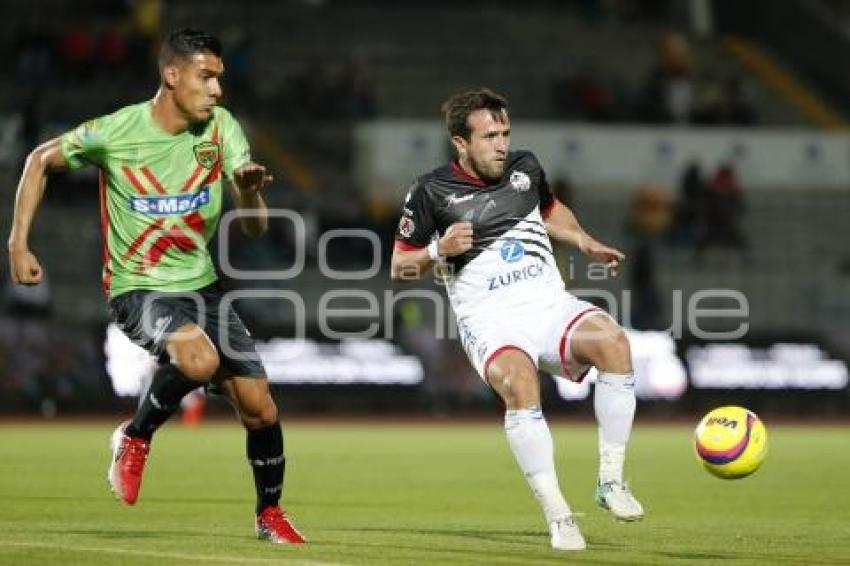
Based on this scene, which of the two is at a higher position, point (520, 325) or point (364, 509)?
point (520, 325)

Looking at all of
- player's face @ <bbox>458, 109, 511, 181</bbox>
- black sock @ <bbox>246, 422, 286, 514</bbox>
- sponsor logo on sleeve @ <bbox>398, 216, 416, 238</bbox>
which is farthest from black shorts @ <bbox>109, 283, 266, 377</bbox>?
player's face @ <bbox>458, 109, 511, 181</bbox>

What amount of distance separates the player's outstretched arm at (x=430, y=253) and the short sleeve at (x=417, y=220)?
90 millimetres

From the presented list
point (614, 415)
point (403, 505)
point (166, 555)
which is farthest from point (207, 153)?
point (403, 505)

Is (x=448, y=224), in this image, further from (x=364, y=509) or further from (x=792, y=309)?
(x=792, y=309)

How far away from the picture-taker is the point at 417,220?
10750mm

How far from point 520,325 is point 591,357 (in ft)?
1.46

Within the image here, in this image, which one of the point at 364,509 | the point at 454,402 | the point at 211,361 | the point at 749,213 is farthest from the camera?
the point at 749,213

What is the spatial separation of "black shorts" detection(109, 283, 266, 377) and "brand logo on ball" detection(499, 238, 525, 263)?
60.5 inches

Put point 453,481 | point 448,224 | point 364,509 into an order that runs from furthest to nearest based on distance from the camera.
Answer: point 453,481, point 364,509, point 448,224

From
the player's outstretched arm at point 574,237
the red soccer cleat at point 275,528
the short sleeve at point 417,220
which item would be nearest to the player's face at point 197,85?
the short sleeve at point 417,220

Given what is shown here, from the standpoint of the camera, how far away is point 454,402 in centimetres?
2639

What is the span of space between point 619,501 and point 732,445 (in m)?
1.29

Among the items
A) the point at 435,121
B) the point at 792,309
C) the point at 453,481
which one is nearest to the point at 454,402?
the point at 792,309

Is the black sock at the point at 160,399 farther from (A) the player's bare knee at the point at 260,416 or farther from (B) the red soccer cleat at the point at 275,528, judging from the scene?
(B) the red soccer cleat at the point at 275,528
